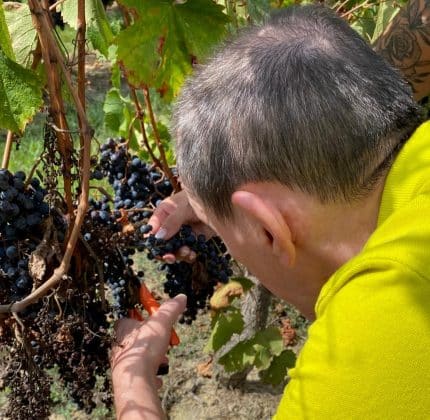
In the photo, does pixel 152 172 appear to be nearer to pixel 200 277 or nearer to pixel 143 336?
pixel 200 277

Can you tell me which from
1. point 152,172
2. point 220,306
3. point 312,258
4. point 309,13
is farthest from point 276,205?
point 220,306

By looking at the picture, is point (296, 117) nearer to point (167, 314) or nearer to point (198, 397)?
point (167, 314)

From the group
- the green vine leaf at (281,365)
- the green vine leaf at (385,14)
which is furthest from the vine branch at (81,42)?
the green vine leaf at (281,365)

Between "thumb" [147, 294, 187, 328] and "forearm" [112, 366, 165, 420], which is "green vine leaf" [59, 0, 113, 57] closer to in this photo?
"thumb" [147, 294, 187, 328]

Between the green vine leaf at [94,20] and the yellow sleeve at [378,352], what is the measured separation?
0.97m

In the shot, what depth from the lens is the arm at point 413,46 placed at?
2.09 metres

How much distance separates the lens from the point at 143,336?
139cm

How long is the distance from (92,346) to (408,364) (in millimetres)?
717

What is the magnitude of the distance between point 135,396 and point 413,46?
145cm

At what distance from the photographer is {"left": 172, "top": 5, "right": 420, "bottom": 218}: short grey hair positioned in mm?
→ 975

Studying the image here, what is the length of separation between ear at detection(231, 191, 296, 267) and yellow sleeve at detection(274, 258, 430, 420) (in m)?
0.15

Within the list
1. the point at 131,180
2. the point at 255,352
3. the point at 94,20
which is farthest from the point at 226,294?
the point at 94,20

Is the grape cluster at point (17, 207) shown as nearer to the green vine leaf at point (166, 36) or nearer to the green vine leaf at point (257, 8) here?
the green vine leaf at point (166, 36)

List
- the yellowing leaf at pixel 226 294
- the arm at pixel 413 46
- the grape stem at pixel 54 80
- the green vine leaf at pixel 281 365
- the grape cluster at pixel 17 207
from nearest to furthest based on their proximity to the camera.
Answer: the grape stem at pixel 54 80
the grape cluster at pixel 17 207
the arm at pixel 413 46
the yellowing leaf at pixel 226 294
the green vine leaf at pixel 281 365
